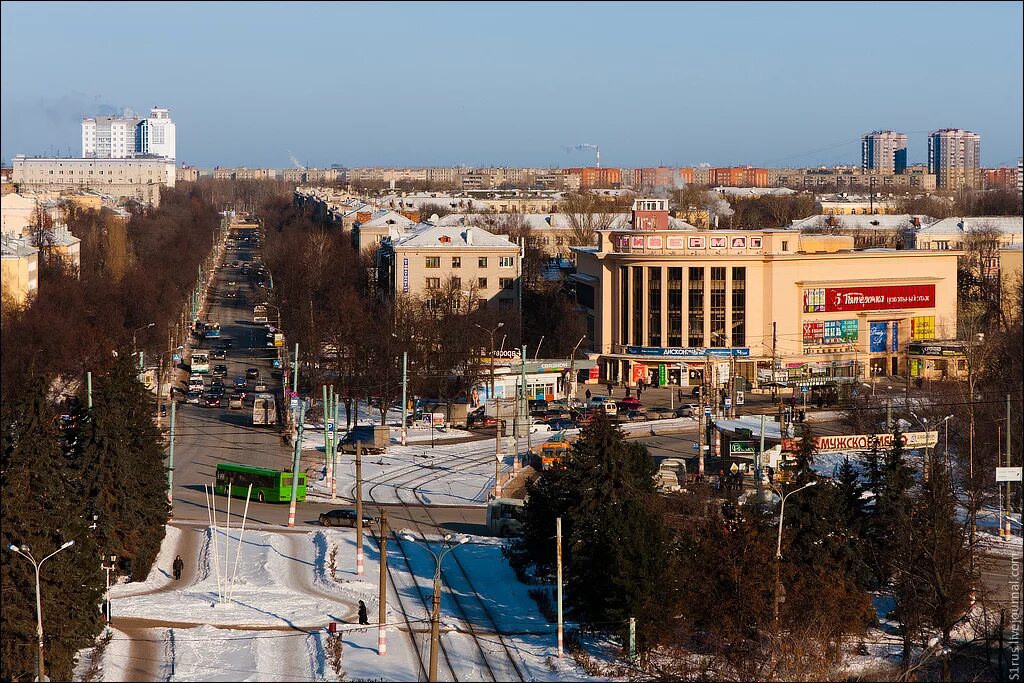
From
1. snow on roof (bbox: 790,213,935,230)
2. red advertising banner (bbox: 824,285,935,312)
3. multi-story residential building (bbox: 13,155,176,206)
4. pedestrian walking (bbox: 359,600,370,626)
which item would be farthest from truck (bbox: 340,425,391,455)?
multi-story residential building (bbox: 13,155,176,206)

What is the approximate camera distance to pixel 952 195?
315 feet

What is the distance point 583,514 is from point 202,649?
4.69 m

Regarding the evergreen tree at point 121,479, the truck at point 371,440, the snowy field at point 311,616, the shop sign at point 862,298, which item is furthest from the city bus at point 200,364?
the evergreen tree at point 121,479

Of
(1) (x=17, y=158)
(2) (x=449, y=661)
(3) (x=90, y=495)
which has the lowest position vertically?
(2) (x=449, y=661)

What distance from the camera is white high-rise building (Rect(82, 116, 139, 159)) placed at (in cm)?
17838

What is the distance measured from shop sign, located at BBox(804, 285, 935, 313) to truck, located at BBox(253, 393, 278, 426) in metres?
13.7

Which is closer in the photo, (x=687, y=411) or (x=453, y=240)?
(x=687, y=411)

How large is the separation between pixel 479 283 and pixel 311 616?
2828 centimetres

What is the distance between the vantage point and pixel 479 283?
4525 centimetres

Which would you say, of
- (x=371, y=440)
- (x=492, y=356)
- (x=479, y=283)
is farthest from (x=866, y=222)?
(x=371, y=440)

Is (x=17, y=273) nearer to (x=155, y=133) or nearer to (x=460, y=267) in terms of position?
(x=460, y=267)

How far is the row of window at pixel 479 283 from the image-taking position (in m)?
44.6

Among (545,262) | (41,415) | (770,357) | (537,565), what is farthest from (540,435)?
(545,262)

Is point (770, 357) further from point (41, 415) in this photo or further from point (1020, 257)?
point (41, 415)
